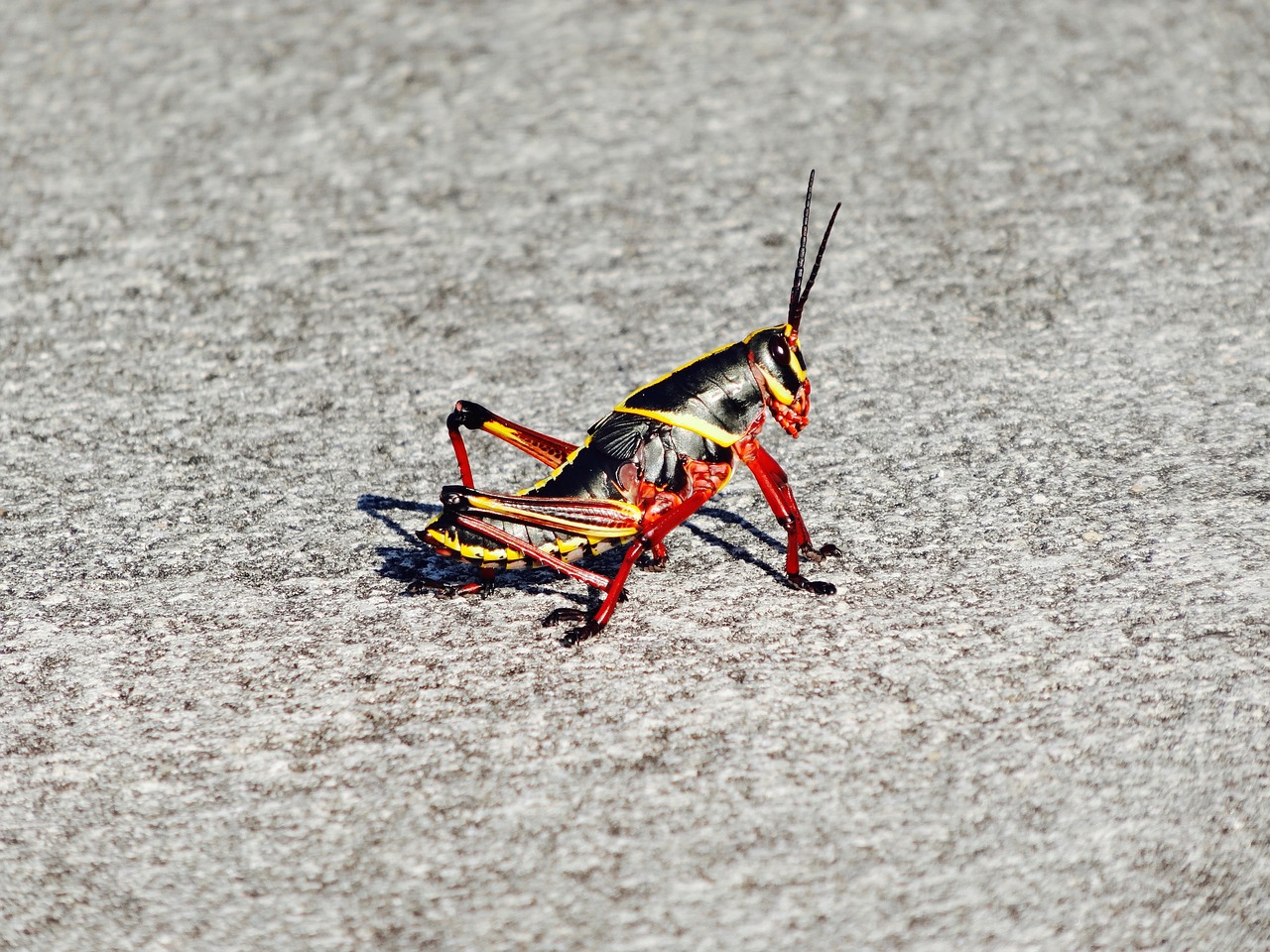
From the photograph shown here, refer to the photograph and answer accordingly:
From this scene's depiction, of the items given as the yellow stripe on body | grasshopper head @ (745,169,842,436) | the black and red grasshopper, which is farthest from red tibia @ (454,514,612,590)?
grasshopper head @ (745,169,842,436)

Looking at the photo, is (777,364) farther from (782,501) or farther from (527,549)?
(527,549)

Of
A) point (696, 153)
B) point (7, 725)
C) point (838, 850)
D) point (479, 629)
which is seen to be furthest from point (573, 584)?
point (696, 153)

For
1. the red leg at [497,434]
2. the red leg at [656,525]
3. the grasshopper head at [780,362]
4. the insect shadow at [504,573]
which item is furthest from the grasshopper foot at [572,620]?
the grasshopper head at [780,362]

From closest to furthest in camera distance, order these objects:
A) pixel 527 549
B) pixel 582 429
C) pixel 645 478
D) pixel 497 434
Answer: pixel 527 549
pixel 645 478
pixel 497 434
pixel 582 429

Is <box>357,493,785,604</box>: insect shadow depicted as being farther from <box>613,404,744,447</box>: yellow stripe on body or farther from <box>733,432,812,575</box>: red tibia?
<box>613,404,744,447</box>: yellow stripe on body

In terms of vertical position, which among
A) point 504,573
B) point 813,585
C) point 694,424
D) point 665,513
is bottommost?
point 813,585

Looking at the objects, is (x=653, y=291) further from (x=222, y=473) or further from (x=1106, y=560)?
(x=1106, y=560)

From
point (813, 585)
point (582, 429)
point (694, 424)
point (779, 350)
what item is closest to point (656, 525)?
point (694, 424)
